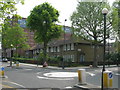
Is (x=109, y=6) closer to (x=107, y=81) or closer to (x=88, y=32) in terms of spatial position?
(x=88, y=32)

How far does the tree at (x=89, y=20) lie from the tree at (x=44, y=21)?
4.38 metres

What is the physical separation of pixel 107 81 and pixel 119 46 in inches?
858

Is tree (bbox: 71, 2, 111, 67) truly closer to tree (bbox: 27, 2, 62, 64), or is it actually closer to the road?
tree (bbox: 27, 2, 62, 64)

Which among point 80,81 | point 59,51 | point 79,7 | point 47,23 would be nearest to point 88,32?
point 79,7

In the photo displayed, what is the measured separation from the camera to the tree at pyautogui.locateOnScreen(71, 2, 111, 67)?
38656 mm

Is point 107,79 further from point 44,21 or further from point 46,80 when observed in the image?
point 44,21

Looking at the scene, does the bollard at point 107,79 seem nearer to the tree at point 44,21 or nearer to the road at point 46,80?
the road at point 46,80

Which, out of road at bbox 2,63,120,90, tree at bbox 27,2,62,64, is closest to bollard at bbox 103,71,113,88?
road at bbox 2,63,120,90

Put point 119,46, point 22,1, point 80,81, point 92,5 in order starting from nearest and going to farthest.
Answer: point 22,1 → point 80,81 → point 119,46 → point 92,5

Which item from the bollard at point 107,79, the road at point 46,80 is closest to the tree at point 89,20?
the road at point 46,80

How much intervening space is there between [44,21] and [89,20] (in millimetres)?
9541

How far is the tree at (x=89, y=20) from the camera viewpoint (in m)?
38.7

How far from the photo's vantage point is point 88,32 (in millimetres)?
40844

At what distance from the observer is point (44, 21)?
41594 mm
